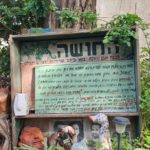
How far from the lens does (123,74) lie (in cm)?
415

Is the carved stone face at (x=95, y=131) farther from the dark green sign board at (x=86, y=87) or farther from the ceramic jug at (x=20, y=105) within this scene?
the ceramic jug at (x=20, y=105)

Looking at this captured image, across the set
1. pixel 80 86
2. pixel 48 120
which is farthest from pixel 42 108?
pixel 80 86

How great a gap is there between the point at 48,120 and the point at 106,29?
1338mm

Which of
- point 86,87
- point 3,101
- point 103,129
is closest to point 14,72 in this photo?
point 3,101

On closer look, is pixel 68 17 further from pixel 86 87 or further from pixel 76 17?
pixel 86 87

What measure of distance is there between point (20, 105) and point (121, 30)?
58.3 inches

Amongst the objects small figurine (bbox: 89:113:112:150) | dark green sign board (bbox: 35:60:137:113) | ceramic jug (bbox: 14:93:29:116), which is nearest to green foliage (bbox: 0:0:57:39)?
dark green sign board (bbox: 35:60:137:113)

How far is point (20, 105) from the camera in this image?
4230 mm

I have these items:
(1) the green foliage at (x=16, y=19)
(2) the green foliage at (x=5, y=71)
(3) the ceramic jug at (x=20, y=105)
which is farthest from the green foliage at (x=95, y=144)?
(1) the green foliage at (x=16, y=19)

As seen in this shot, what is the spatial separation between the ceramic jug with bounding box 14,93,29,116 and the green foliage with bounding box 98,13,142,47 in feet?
3.97

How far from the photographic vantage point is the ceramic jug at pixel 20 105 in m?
Answer: 4.24

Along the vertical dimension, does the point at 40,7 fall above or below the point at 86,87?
above

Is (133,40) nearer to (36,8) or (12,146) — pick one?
(36,8)

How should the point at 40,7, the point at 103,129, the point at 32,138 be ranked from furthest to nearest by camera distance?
the point at 40,7 < the point at 32,138 < the point at 103,129
